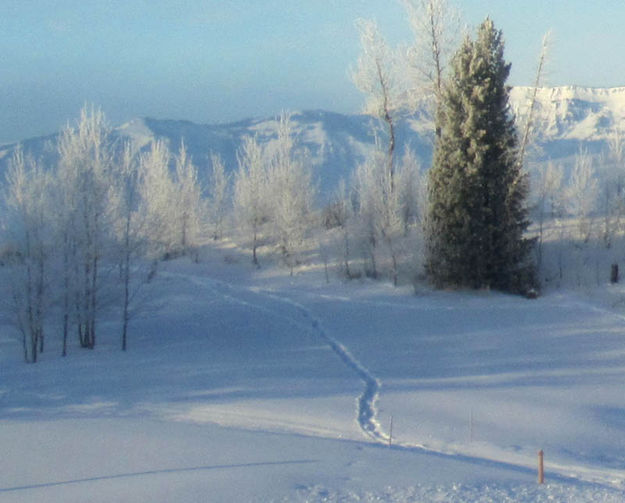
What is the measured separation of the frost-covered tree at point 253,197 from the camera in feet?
115

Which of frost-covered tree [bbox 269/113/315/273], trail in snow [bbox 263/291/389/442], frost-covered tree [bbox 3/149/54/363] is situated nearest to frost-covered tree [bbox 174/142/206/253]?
frost-covered tree [bbox 269/113/315/273]

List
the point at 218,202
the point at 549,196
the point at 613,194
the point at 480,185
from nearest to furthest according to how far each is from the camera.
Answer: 1. the point at 480,185
2. the point at 613,194
3. the point at 549,196
4. the point at 218,202

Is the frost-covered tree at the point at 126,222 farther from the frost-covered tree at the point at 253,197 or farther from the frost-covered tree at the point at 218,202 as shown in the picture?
the frost-covered tree at the point at 218,202

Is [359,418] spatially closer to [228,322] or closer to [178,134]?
[228,322]

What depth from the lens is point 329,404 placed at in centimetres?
1259

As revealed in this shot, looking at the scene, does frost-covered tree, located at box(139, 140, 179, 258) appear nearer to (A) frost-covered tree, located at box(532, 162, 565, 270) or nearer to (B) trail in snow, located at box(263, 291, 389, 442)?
(B) trail in snow, located at box(263, 291, 389, 442)

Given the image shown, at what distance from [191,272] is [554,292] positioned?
52.2 ft

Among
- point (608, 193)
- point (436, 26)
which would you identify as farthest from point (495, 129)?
point (608, 193)

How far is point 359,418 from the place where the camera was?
38.4 feet

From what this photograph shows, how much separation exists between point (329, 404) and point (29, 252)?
32.2ft

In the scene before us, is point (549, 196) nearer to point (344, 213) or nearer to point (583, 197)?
point (583, 197)

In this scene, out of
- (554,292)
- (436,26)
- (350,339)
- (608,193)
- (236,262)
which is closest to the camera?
(350,339)

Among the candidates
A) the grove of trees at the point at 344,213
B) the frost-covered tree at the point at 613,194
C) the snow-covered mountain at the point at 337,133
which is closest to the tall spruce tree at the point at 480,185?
the grove of trees at the point at 344,213

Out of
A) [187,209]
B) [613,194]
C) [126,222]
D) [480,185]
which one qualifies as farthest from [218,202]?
[126,222]
